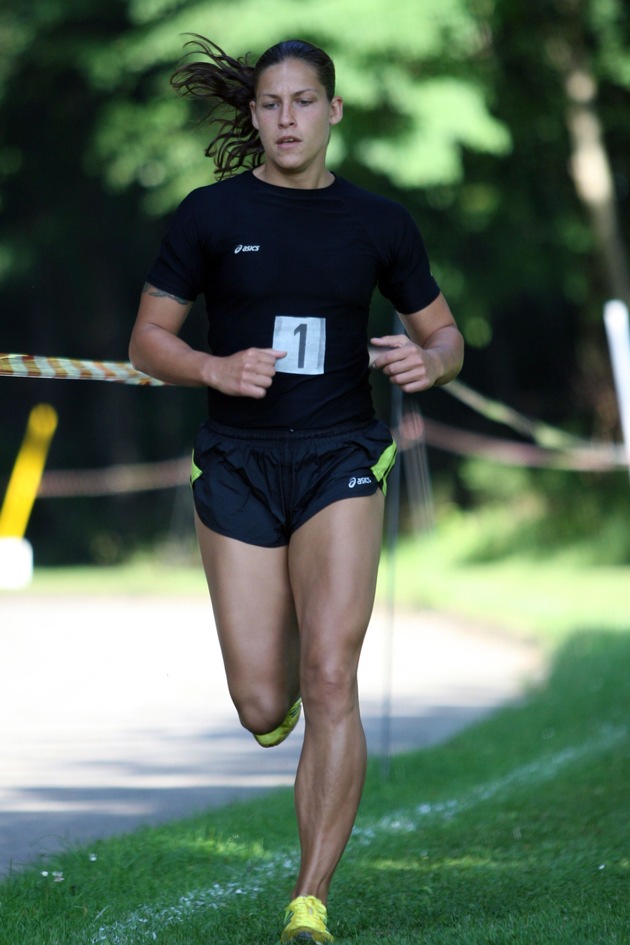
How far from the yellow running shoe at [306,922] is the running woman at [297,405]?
9 cm

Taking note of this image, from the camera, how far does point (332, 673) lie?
160 inches

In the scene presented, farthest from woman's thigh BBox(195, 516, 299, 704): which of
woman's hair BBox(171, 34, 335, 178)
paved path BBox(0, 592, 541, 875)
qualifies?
paved path BBox(0, 592, 541, 875)

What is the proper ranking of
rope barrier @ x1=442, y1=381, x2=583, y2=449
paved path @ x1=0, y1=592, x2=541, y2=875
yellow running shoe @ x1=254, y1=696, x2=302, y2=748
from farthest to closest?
rope barrier @ x1=442, y1=381, x2=583, y2=449
paved path @ x1=0, y1=592, x2=541, y2=875
yellow running shoe @ x1=254, y1=696, x2=302, y2=748

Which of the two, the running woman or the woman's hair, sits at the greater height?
the woman's hair

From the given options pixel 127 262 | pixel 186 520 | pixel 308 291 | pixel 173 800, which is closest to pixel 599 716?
pixel 173 800

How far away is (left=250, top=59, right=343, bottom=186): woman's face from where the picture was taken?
13.8 ft

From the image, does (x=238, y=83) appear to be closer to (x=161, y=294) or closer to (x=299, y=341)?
(x=161, y=294)

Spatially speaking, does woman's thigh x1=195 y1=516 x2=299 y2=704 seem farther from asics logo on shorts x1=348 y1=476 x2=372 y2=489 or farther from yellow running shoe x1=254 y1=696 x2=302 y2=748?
asics logo on shorts x1=348 y1=476 x2=372 y2=489

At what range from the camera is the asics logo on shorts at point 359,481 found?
4.16 m

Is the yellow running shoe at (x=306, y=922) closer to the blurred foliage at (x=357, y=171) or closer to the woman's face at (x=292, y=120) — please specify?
the woman's face at (x=292, y=120)

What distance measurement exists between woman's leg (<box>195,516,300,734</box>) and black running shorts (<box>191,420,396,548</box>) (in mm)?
48

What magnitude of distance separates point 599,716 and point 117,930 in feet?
16.3

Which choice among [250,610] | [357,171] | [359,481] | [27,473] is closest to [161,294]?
[359,481]

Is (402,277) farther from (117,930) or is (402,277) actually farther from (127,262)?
(127,262)
